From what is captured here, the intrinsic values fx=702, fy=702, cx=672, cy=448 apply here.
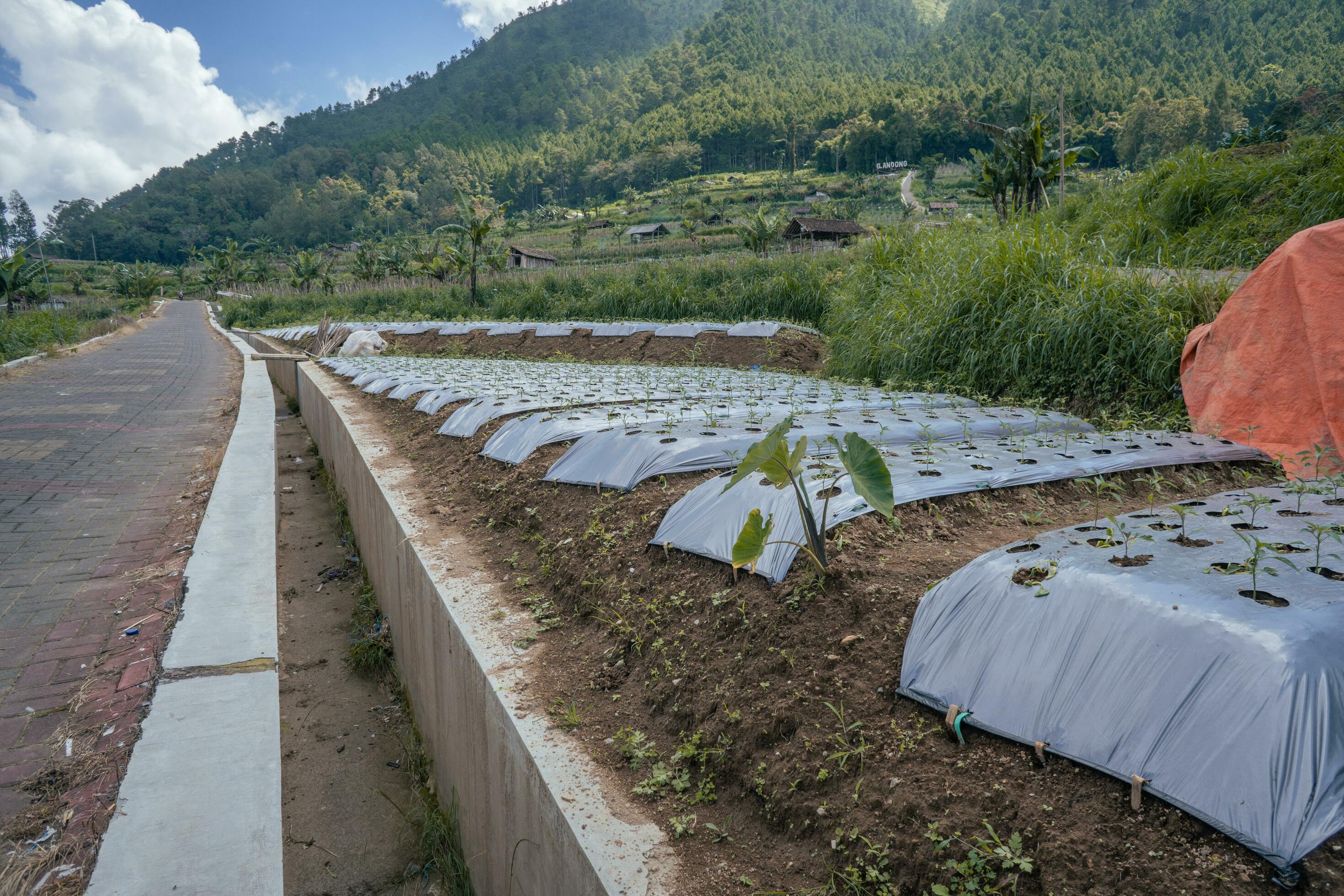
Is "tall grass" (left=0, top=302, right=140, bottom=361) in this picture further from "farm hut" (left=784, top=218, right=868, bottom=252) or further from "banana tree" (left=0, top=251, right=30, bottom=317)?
"farm hut" (left=784, top=218, right=868, bottom=252)

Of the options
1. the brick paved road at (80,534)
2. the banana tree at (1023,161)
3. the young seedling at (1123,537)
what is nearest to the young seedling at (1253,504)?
the young seedling at (1123,537)

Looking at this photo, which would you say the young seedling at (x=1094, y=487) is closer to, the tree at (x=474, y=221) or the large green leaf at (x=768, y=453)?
the large green leaf at (x=768, y=453)

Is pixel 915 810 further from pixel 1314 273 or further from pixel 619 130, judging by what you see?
pixel 619 130

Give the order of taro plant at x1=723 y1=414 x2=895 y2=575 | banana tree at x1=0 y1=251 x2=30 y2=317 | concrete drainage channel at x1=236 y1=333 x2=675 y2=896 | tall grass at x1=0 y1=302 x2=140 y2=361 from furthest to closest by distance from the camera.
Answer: banana tree at x1=0 y1=251 x2=30 y2=317, tall grass at x1=0 y1=302 x2=140 y2=361, taro plant at x1=723 y1=414 x2=895 y2=575, concrete drainage channel at x1=236 y1=333 x2=675 y2=896

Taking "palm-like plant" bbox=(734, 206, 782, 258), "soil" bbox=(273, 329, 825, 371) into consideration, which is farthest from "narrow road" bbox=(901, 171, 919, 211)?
"soil" bbox=(273, 329, 825, 371)

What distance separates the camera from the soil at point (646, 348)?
12.4 m

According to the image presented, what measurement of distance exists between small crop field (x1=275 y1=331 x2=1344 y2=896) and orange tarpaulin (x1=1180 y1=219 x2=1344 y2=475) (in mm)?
378

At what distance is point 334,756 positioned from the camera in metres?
3.65

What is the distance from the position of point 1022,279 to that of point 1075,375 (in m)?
1.28

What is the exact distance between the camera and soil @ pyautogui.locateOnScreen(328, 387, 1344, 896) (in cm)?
140

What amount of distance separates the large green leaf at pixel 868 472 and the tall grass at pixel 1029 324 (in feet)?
13.3

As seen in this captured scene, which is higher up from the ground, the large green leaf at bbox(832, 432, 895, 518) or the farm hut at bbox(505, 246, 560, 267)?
the farm hut at bbox(505, 246, 560, 267)

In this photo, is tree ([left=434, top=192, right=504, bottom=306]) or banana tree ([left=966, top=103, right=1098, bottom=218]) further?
tree ([left=434, top=192, right=504, bottom=306])

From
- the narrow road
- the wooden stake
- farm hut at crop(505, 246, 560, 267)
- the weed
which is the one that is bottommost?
the weed
